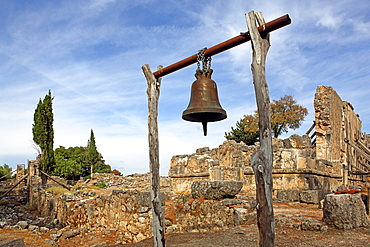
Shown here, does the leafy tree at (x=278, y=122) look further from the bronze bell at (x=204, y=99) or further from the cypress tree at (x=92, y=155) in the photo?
the bronze bell at (x=204, y=99)

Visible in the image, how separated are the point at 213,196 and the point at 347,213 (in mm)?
3125

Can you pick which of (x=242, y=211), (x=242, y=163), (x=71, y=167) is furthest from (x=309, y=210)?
(x=71, y=167)

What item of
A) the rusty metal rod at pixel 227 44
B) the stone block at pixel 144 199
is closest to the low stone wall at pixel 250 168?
the stone block at pixel 144 199

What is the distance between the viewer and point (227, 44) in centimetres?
393

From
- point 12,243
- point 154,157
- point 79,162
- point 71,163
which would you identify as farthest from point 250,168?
point 79,162

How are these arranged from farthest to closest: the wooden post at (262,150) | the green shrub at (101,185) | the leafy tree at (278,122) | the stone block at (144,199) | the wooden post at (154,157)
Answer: the leafy tree at (278,122) → the green shrub at (101,185) → the stone block at (144,199) → the wooden post at (154,157) → the wooden post at (262,150)

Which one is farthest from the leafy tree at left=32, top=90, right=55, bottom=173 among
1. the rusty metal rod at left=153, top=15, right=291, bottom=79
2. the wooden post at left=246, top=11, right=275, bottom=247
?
the wooden post at left=246, top=11, right=275, bottom=247

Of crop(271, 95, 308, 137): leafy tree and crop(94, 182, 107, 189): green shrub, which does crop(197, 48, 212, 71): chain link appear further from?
crop(271, 95, 308, 137): leafy tree

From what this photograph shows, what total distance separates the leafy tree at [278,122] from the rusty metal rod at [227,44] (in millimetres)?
30781

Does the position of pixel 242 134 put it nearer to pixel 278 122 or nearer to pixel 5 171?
pixel 278 122

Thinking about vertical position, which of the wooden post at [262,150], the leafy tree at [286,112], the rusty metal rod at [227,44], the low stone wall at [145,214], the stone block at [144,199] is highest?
the leafy tree at [286,112]

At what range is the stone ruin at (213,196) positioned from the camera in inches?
304

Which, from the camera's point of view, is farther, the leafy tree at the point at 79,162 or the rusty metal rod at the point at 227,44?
the leafy tree at the point at 79,162

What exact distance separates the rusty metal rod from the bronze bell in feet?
0.78
